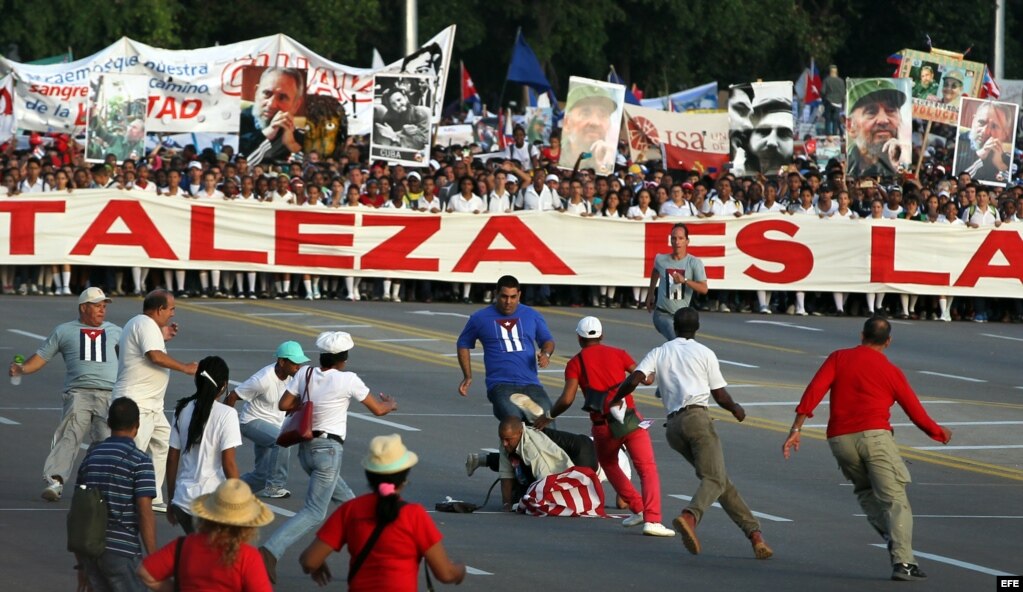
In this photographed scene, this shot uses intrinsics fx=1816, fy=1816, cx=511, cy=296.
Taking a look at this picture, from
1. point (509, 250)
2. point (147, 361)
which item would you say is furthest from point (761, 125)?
point (147, 361)

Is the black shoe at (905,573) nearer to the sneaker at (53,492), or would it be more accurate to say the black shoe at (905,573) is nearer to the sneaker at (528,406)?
the sneaker at (528,406)

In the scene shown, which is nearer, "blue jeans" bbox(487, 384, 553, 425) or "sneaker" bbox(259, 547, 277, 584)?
"sneaker" bbox(259, 547, 277, 584)

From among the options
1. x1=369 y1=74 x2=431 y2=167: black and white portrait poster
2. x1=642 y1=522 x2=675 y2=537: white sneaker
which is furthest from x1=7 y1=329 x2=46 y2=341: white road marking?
x1=642 y1=522 x2=675 y2=537: white sneaker

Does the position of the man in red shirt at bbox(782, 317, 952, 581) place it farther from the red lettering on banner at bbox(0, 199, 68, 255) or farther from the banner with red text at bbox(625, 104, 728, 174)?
the banner with red text at bbox(625, 104, 728, 174)

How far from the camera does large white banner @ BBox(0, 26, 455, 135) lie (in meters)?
30.3

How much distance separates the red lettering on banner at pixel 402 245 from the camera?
29.1 meters

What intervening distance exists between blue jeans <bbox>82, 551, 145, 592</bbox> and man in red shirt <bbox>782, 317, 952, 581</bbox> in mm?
4665

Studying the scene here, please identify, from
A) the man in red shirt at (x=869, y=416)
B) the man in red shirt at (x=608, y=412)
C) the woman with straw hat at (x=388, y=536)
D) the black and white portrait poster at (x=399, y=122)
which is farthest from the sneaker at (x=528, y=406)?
the black and white portrait poster at (x=399, y=122)

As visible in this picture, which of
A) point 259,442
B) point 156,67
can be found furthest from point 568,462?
point 156,67

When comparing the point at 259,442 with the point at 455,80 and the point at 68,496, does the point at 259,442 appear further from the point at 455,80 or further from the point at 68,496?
the point at 455,80

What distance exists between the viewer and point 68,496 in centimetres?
1444

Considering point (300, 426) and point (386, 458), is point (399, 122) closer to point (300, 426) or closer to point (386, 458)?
point (300, 426)

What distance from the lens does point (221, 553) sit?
7660 millimetres

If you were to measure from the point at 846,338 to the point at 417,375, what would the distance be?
7.72 m
